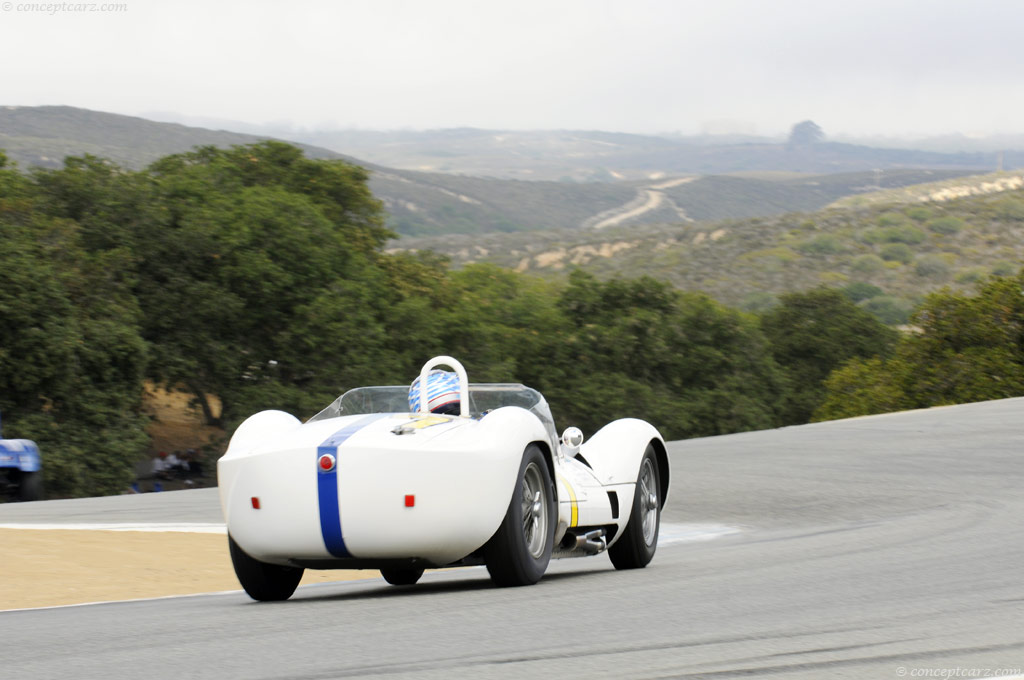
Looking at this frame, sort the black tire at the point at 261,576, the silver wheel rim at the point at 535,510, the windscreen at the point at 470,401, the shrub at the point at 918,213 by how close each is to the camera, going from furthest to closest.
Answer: the shrub at the point at 918,213
the windscreen at the point at 470,401
the silver wheel rim at the point at 535,510
the black tire at the point at 261,576

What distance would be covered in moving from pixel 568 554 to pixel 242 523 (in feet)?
6.73

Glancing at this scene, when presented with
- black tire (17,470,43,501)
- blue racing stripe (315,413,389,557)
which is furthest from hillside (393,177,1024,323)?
blue racing stripe (315,413,389,557)

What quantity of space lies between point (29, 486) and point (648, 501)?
14.6 m

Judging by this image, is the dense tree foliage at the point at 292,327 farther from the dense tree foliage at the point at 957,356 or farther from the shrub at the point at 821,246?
the shrub at the point at 821,246

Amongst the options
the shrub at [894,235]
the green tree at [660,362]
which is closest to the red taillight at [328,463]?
the green tree at [660,362]

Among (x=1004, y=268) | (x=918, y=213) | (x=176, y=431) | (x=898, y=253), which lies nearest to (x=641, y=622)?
(x=176, y=431)

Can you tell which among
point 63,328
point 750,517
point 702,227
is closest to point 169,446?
point 63,328

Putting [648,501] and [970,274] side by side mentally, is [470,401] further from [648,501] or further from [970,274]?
[970,274]

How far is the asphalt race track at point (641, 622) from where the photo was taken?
435 centimetres

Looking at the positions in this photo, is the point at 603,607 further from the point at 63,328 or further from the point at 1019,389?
the point at 1019,389

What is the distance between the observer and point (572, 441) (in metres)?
8.02

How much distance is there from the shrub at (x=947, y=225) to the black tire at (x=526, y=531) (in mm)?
120749

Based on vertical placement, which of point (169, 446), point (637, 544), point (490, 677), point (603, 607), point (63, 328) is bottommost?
point (169, 446)

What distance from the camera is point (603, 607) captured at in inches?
230
